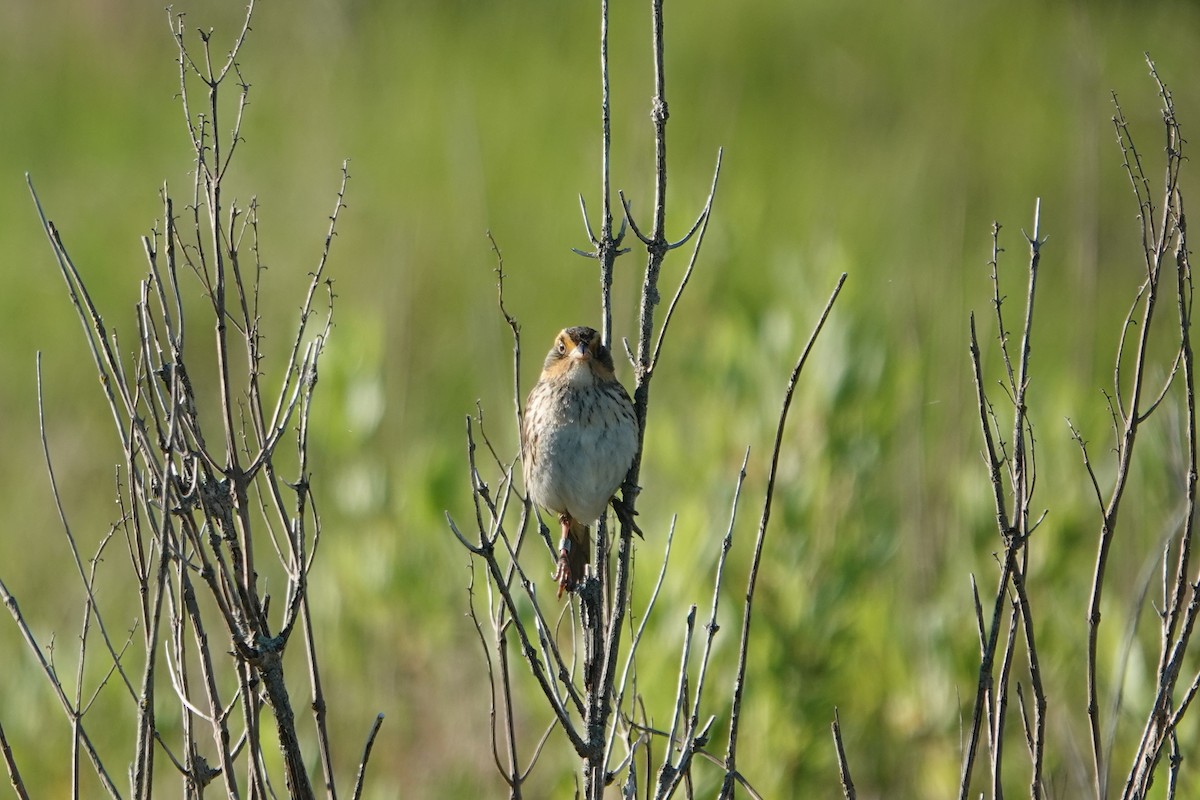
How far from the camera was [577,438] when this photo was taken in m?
4.00

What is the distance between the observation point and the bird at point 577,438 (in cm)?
382

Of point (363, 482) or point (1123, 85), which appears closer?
point (363, 482)

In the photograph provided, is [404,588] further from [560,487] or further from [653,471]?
[560,487]

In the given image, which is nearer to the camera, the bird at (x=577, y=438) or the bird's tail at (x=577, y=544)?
the bird at (x=577, y=438)

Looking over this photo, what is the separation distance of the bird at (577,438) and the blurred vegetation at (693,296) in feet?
1.59

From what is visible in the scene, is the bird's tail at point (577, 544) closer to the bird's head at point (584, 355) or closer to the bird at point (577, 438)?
the bird at point (577, 438)

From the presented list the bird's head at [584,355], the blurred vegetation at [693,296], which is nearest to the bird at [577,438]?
the bird's head at [584,355]

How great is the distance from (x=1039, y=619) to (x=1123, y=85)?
305 inches

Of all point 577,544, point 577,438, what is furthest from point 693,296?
point 577,438

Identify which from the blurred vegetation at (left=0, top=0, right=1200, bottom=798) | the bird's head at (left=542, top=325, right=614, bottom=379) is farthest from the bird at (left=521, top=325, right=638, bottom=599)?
the blurred vegetation at (left=0, top=0, right=1200, bottom=798)

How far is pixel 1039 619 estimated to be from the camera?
18.0 feet

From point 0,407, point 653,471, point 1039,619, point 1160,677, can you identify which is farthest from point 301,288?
point 1160,677

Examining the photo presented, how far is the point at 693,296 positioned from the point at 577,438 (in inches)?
104

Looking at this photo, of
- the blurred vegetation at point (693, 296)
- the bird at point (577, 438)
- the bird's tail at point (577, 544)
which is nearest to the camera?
the bird at point (577, 438)
